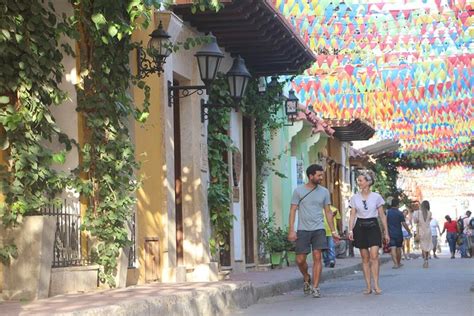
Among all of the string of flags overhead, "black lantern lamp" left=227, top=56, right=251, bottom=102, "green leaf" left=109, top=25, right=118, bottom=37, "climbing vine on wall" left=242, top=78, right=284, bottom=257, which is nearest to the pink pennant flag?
the string of flags overhead

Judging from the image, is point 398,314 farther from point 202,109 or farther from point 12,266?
point 202,109

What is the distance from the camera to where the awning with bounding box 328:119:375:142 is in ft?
108

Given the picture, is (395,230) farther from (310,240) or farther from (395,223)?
Answer: (310,240)

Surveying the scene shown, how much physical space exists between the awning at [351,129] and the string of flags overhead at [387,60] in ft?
1.21

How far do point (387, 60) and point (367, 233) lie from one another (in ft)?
32.2

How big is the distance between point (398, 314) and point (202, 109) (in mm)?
6838

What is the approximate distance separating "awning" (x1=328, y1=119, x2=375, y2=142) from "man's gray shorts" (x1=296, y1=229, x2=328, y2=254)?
61.1 feet

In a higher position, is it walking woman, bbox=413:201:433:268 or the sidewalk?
walking woman, bbox=413:201:433:268

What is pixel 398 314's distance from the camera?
10.7 m

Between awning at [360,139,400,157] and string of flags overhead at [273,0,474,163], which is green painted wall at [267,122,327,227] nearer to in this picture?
string of flags overhead at [273,0,474,163]

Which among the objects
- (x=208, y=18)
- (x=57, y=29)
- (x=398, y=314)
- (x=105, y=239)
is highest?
(x=208, y=18)

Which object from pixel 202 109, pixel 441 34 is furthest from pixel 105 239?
pixel 441 34

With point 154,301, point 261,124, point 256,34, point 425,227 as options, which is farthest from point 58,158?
point 425,227

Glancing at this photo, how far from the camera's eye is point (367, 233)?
565 inches
